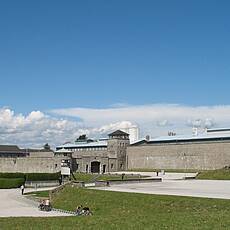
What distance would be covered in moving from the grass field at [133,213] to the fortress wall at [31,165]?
2252 inches

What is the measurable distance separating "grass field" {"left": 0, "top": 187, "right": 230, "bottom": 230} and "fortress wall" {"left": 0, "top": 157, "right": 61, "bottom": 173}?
57.2 m

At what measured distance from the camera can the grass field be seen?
13656mm

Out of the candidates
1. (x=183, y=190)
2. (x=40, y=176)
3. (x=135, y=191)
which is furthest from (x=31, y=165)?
(x=135, y=191)

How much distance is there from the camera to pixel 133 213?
2022 cm

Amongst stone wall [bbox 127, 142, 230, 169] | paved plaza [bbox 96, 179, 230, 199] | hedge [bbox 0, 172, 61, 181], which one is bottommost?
paved plaza [bbox 96, 179, 230, 199]

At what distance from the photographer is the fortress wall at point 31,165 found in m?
90.9

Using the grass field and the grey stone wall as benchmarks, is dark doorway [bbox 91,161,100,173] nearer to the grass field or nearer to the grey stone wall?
the grey stone wall

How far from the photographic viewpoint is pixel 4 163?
9625cm

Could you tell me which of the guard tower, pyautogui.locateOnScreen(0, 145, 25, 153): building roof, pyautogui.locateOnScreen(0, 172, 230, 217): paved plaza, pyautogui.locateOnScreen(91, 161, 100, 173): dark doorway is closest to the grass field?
pyautogui.locateOnScreen(0, 172, 230, 217): paved plaza

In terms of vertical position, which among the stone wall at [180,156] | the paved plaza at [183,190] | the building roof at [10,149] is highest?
the building roof at [10,149]

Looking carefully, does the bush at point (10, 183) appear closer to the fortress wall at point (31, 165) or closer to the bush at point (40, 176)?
the bush at point (40, 176)

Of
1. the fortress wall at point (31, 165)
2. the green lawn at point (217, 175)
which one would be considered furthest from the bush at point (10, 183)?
the fortress wall at point (31, 165)

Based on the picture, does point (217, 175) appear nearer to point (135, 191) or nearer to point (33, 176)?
point (33, 176)

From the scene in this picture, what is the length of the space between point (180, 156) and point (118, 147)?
17.6m
